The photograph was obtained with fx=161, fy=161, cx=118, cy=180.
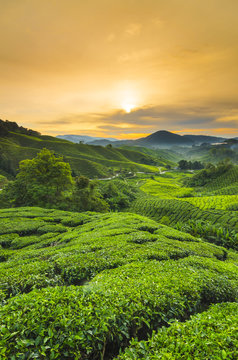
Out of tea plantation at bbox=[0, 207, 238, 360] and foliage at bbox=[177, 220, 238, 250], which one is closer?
tea plantation at bbox=[0, 207, 238, 360]

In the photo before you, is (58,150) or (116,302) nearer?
(116,302)

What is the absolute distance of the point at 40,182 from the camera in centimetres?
4462

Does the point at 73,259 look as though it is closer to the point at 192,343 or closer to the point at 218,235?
the point at 192,343

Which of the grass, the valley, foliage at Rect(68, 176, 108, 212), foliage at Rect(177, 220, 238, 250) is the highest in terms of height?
the grass

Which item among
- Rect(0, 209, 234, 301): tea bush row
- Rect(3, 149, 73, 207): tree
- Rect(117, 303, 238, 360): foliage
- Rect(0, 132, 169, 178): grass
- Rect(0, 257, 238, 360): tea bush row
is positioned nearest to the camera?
Rect(117, 303, 238, 360): foliage

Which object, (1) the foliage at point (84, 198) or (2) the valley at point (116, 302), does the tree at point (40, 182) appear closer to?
(1) the foliage at point (84, 198)

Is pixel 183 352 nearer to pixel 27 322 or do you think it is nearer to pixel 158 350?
pixel 158 350

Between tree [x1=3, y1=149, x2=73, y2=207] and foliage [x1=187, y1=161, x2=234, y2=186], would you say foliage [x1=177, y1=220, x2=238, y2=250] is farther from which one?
foliage [x1=187, y1=161, x2=234, y2=186]

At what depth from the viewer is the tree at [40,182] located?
140 ft

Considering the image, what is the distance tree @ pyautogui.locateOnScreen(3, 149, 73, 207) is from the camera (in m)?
42.7

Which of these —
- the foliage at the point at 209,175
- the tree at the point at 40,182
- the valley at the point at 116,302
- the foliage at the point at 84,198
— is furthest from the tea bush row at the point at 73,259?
the foliage at the point at 209,175

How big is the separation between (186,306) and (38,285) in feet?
23.9

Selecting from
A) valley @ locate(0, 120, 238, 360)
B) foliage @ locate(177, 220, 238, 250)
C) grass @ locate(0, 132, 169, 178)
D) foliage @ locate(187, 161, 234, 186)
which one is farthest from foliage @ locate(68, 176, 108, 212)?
foliage @ locate(187, 161, 234, 186)

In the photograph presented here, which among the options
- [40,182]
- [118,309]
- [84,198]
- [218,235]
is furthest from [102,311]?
[84,198]
